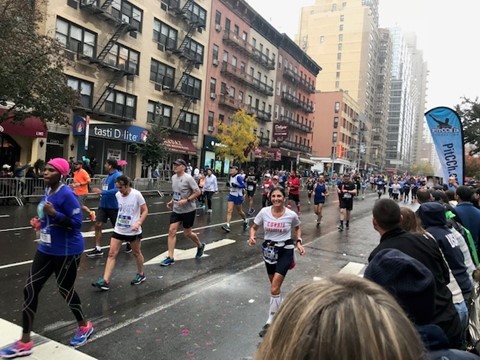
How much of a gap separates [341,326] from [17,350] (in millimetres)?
3984

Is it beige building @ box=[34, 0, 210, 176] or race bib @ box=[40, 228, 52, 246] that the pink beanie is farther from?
beige building @ box=[34, 0, 210, 176]

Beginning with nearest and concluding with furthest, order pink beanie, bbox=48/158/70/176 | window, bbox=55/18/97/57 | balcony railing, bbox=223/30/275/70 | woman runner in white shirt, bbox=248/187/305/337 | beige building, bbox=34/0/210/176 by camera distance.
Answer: pink beanie, bbox=48/158/70/176, woman runner in white shirt, bbox=248/187/305/337, window, bbox=55/18/97/57, beige building, bbox=34/0/210/176, balcony railing, bbox=223/30/275/70

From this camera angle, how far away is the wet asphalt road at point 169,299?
4.26 metres

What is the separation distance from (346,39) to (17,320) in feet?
332

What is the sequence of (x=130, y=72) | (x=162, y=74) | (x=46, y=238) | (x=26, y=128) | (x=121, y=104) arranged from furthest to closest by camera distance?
(x=162, y=74) → (x=121, y=104) → (x=130, y=72) → (x=26, y=128) → (x=46, y=238)

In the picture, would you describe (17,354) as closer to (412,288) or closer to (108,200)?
(412,288)

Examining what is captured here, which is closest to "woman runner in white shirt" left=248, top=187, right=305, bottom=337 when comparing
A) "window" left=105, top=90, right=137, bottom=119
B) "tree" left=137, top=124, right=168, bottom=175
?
"tree" left=137, top=124, right=168, bottom=175

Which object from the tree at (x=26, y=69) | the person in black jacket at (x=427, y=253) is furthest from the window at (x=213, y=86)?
the person in black jacket at (x=427, y=253)

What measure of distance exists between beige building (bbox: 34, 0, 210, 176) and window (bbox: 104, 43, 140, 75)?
66 mm

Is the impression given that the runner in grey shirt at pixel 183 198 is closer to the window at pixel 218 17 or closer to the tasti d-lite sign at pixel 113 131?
the tasti d-lite sign at pixel 113 131

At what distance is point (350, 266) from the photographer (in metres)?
8.12

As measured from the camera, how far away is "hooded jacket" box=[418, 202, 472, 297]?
357 centimetres

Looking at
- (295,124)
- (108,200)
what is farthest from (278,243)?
(295,124)

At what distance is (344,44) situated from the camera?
9512cm
